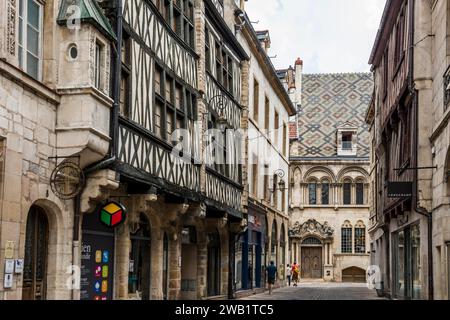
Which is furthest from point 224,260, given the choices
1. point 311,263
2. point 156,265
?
point 311,263

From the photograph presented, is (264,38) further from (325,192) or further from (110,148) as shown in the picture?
(110,148)

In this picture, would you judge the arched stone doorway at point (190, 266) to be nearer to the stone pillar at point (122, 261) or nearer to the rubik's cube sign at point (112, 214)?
the stone pillar at point (122, 261)

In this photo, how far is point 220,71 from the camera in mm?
20969

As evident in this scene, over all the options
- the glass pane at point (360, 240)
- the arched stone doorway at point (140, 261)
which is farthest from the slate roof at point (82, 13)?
the glass pane at point (360, 240)

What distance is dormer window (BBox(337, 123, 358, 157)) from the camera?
47.3m

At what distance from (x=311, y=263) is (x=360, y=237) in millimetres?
3305

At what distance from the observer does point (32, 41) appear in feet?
35.1

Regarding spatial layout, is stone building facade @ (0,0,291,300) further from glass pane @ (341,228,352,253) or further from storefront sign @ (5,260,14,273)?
glass pane @ (341,228,352,253)

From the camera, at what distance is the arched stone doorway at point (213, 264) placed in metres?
20.9

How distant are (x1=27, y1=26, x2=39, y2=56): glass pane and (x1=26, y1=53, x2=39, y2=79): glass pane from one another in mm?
81

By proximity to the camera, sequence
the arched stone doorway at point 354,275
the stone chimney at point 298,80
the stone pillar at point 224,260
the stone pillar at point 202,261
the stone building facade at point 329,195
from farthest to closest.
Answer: the stone chimney at point 298,80 → the stone building facade at point 329,195 → the arched stone doorway at point 354,275 → the stone pillar at point 224,260 → the stone pillar at point 202,261

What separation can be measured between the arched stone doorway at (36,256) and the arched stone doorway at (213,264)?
962 cm

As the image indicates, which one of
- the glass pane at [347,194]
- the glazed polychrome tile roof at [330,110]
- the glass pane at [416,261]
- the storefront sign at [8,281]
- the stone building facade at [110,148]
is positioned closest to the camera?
the storefront sign at [8,281]
